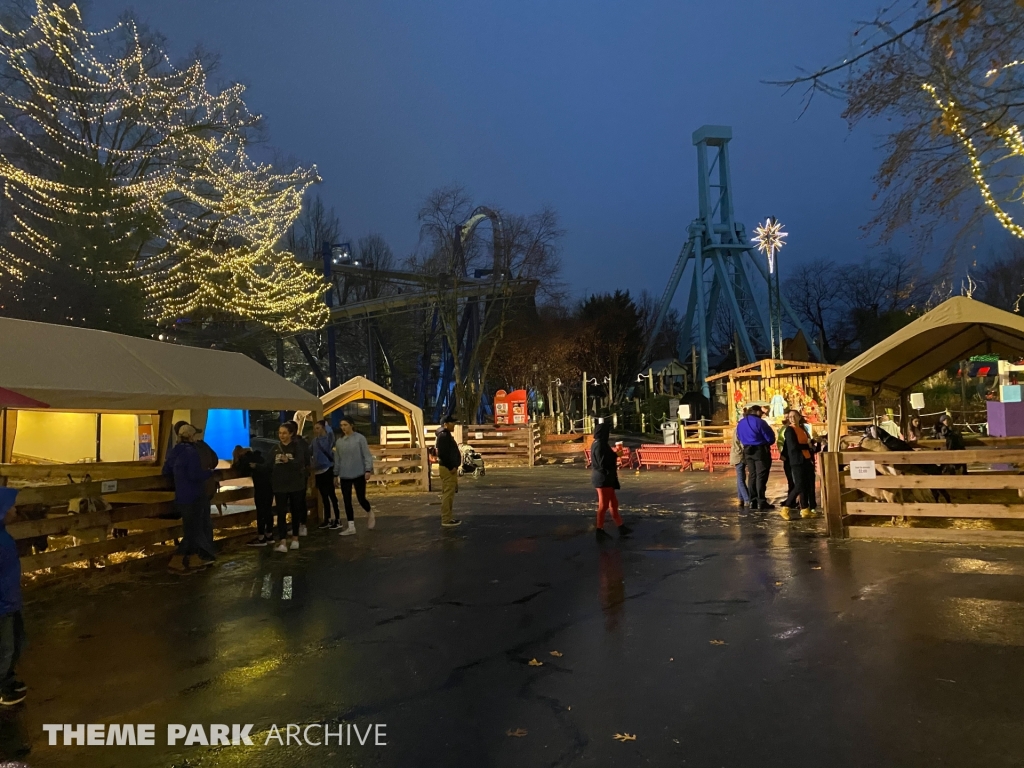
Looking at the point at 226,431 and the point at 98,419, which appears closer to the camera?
the point at 98,419

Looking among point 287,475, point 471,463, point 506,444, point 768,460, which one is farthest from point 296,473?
point 506,444

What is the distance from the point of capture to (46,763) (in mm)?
3977

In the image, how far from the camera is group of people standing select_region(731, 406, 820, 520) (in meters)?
11.6

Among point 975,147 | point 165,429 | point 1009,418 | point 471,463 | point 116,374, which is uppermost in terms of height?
point 975,147

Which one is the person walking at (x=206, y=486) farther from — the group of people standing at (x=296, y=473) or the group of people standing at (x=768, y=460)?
the group of people standing at (x=768, y=460)

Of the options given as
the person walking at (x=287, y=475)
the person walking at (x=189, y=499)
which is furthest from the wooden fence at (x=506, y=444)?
the person walking at (x=189, y=499)

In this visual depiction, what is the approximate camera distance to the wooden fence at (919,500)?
8.77m

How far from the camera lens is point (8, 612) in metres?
4.71

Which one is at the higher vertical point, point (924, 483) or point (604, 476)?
point (604, 476)

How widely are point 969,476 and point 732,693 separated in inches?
238

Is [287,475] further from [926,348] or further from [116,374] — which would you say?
[926,348]

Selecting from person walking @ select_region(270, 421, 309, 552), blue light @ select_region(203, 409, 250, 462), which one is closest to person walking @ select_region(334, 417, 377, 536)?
person walking @ select_region(270, 421, 309, 552)

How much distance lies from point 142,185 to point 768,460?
19.3m

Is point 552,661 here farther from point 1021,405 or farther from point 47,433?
point 1021,405
